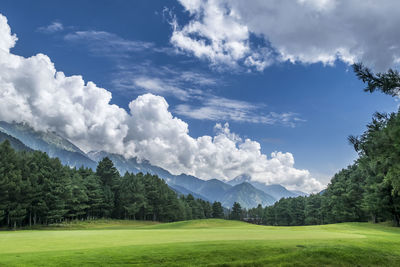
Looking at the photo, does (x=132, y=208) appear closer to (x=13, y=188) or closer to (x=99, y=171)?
(x=99, y=171)

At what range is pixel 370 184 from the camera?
174 ft

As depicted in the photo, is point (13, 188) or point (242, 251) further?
point (13, 188)

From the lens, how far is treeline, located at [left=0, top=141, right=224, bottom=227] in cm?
5356

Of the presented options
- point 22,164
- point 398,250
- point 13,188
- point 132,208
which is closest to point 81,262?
point 398,250

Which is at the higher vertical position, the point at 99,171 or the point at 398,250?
the point at 99,171

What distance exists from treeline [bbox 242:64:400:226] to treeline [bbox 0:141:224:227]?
158ft

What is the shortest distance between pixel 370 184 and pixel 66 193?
6421cm

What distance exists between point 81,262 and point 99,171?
8568 centimetres

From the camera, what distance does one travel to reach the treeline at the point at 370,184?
1393 centimetres

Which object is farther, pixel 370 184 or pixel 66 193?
pixel 66 193

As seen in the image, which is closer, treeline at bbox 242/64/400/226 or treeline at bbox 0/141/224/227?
treeline at bbox 242/64/400/226

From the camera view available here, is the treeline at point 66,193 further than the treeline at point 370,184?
Yes

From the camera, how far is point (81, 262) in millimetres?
10867

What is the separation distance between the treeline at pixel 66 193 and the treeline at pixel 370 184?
48.2m
